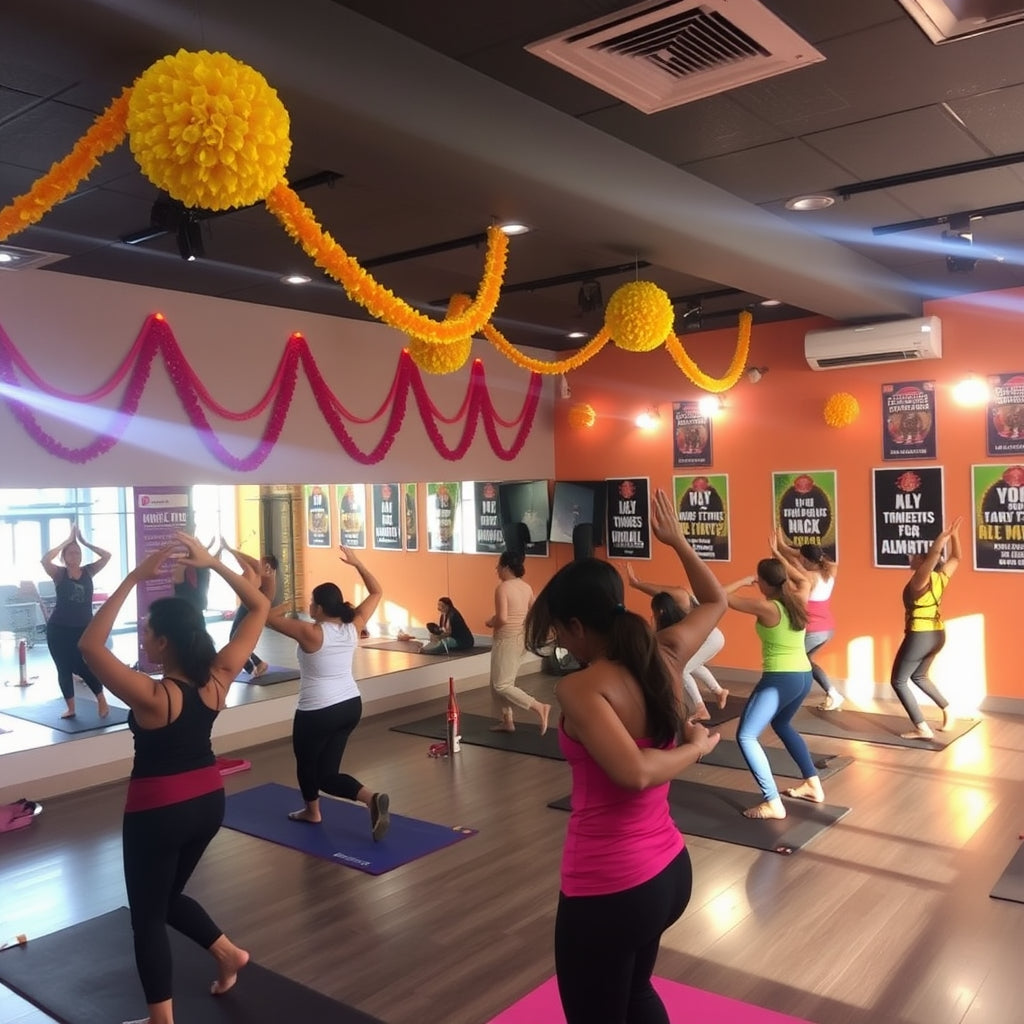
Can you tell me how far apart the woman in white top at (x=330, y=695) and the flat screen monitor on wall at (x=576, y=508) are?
478 cm

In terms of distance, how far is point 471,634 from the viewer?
9.09 m

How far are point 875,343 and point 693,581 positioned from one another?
5.65 m

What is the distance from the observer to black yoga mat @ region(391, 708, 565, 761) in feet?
21.8

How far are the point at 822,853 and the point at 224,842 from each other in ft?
10.0

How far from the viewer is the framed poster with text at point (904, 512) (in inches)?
300

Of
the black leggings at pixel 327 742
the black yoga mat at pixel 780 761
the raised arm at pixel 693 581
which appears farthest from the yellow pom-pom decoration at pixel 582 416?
the raised arm at pixel 693 581

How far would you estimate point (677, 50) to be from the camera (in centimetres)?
334

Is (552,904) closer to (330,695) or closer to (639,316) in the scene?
(330,695)

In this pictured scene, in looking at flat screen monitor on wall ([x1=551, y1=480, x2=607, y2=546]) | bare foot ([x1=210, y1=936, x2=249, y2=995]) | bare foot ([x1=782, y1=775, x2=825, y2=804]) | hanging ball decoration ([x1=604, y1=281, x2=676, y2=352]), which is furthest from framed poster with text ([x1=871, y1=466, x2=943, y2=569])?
bare foot ([x1=210, y1=936, x2=249, y2=995])

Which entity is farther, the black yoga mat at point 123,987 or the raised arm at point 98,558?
the raised arm at point 98,558

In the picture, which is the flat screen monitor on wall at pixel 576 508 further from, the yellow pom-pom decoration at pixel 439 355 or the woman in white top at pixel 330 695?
the woman in white top at pixel 330 695

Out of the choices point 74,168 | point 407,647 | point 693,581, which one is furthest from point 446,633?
point 693,581

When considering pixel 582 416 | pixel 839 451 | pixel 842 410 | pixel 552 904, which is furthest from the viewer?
pixel 582 416

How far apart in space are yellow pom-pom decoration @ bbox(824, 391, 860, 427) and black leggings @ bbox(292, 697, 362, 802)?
4927 millimetres
